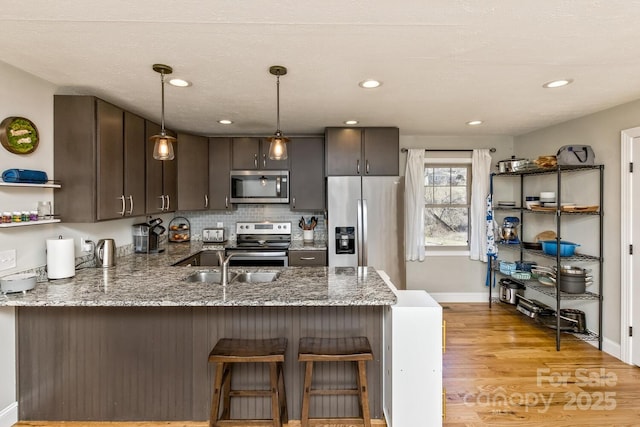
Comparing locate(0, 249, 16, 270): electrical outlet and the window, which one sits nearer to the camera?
locate(0, 249, 16, 270): electrical outlet

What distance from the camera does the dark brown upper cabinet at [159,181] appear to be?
3.26 m

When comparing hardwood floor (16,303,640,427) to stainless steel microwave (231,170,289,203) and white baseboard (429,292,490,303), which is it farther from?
stainless steel microwave (231,170,289,203)

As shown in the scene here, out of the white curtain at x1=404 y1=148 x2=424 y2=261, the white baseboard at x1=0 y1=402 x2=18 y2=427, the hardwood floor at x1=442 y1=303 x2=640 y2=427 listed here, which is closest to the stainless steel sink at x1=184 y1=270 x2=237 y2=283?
the white baseboard at x1=0 y1=402 x2=18 y2=427

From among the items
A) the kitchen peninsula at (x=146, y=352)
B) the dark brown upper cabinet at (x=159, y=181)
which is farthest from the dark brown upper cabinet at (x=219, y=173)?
the kitchen peninsula at (x=146, y=352)

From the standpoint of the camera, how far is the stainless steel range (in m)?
3.92

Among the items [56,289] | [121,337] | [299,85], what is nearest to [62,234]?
[56,289]

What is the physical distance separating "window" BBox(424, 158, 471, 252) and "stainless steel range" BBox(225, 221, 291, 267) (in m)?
1.94

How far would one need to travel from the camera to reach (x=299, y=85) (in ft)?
8.21

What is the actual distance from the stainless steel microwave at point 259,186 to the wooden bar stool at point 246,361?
7.75ft

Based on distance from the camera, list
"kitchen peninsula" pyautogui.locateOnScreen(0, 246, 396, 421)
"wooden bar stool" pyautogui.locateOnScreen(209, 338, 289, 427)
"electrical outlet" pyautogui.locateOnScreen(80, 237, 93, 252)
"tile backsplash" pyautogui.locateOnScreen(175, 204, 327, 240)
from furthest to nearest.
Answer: "tile backsplash" pyautogui.locateOnScreen(175, 204, 327, 240) < "electrical outlet" pyautogui.locateOnScreen(80, 237, 93, 252) < "kitchen peninsula" pyautogui.locateOnScreen(0, 246, 396, 421) < "wooden bar stool" pyautogui.locateOnScreen(209, 338, 289, 427)

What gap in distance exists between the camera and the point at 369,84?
247cm

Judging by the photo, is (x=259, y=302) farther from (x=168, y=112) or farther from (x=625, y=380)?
(x=625, y=380)

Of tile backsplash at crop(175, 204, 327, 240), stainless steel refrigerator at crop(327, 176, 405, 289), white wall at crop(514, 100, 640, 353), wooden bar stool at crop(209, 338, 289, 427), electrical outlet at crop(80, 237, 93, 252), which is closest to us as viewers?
wooden bar stool at crop(209, 338, 289, 427)

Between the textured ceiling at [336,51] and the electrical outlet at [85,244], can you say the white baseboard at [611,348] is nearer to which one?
the textured ceiling at [336,51]
